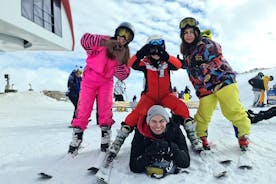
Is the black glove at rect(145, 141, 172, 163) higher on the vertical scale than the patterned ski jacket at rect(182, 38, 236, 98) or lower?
lower

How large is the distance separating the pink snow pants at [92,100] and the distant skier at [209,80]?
107 cm

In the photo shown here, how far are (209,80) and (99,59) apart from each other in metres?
1.37

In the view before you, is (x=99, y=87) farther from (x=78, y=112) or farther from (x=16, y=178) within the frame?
(x=16, y=178)

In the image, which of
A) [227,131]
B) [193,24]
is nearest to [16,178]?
[193,24]

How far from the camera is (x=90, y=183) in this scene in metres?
2.63

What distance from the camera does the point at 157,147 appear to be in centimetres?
268

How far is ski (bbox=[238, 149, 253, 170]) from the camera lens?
280 cm

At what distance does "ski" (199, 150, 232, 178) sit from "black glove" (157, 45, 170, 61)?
112 cm

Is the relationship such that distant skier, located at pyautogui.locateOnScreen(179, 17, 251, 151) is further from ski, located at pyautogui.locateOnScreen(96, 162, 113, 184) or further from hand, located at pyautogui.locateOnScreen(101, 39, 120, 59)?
ski, located at pyautogui.locateOnScreen(96, 162, 113, 184)

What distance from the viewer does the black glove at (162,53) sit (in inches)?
128

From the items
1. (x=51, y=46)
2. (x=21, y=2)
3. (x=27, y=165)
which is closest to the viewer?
(x=27, y=165)

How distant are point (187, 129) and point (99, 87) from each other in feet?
3.94

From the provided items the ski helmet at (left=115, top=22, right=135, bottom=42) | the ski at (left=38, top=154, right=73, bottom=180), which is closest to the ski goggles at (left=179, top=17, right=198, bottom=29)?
the ski helmet at (left=115, top=22, right=135, bottom=42)

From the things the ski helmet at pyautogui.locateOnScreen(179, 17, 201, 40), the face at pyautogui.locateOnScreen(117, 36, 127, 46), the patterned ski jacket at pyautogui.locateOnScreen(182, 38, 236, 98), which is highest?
the ski helmet at pyautogui.locateOnScreen(179, 17, 201, 40)
